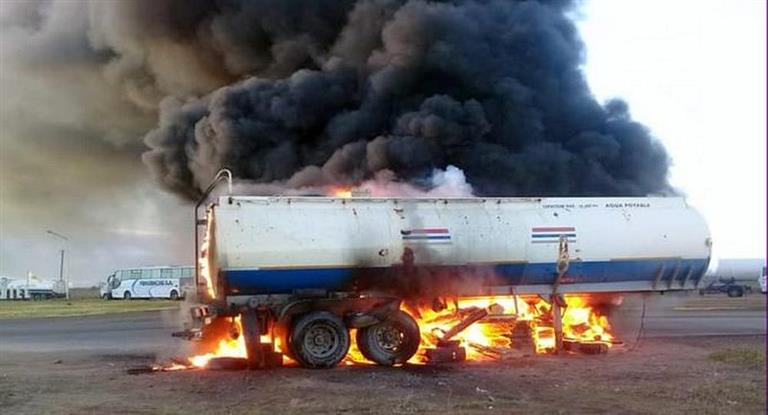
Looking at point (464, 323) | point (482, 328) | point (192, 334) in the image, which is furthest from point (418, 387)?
point (192, 334)

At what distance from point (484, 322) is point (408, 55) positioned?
38.4 feet

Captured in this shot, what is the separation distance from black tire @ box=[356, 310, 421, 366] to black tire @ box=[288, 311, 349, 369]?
435 mm

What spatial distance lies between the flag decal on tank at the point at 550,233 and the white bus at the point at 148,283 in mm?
6883

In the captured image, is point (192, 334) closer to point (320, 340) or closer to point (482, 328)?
point (320, 340)

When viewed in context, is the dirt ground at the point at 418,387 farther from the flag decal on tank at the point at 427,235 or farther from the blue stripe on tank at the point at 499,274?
the flag decal on tank at the point at 427,235

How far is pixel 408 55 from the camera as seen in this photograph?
82.6ft

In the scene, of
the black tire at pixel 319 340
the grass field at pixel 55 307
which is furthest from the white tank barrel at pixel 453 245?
the grass field at pixel 55 307

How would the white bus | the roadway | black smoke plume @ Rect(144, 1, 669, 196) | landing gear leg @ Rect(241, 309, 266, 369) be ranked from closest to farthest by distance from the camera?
landing gear leg @ Rect(241, 309, 266, 369)
the roadway
the white bus
black smoke plume @ Rect(144, 1, 669, 196)

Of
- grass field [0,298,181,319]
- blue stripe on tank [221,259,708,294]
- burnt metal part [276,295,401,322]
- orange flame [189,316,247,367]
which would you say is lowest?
orange flame [189,316,247,367]

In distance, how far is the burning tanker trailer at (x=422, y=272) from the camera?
14469mm

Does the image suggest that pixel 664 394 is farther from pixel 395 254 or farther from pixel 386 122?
pixel 386 122

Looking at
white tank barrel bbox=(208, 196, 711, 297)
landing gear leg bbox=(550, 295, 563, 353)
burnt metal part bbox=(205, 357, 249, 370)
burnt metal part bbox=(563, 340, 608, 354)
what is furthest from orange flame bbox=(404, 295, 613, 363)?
burnt metal part bbox=(205, 357, 249, 370)

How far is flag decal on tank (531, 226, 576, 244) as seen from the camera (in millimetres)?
16016

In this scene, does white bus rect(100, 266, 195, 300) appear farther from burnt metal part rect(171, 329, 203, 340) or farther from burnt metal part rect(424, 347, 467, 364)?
burnt metal part rect(424, 347, 467, 364)
